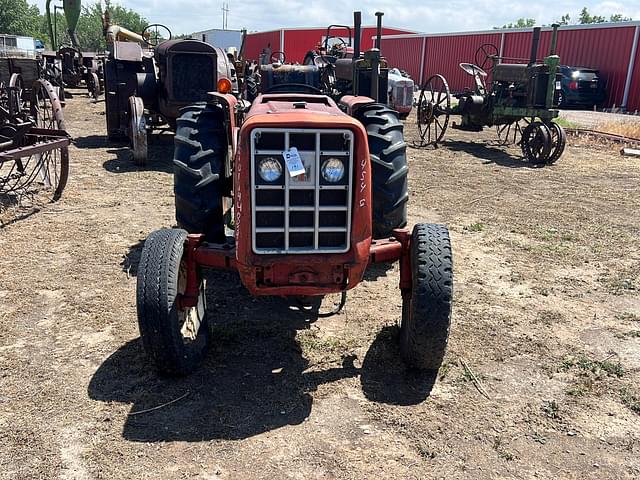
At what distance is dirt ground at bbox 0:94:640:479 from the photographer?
2832mm

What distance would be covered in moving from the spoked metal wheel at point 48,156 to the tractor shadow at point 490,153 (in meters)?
7.09

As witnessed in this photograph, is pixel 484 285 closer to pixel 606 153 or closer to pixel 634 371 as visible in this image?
pixel 634 371

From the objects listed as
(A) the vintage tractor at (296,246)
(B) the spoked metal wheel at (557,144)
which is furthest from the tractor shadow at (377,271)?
(B) the spoked metal wheel at (557,144)

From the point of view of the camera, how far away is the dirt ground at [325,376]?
283 centimetres

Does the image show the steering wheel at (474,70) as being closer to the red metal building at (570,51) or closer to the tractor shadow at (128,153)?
the tractor shadow at (128,153)

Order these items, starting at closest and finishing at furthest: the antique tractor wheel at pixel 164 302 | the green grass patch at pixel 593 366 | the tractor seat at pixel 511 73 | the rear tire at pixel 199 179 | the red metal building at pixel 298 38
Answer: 1. the antique tractor wheel at pixel 164 302
2. the green grass patch at pixel 593 366
3. the rear tire at pixel 199 179
4. the tractor seat at pixel 511 73
5. the red metal building at pixel 298 38

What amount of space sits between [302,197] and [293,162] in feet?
0.75

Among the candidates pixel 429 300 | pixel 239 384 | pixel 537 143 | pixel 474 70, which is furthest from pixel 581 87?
pixel 239 384

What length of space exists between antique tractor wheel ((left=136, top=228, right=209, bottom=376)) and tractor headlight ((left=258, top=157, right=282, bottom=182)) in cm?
68

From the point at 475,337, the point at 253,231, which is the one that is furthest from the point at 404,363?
the point at 253,231

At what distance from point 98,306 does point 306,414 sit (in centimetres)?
199

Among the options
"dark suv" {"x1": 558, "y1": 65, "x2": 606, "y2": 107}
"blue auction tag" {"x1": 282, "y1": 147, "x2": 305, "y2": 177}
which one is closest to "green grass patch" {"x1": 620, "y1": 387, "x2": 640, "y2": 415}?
"blue auction tag" {"x1": 282, "y1": 147, "x2": 305, "y2": 177}

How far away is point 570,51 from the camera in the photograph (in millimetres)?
23859

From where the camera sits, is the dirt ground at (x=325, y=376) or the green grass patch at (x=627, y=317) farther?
the green grass patch at (x=627, y=317)
